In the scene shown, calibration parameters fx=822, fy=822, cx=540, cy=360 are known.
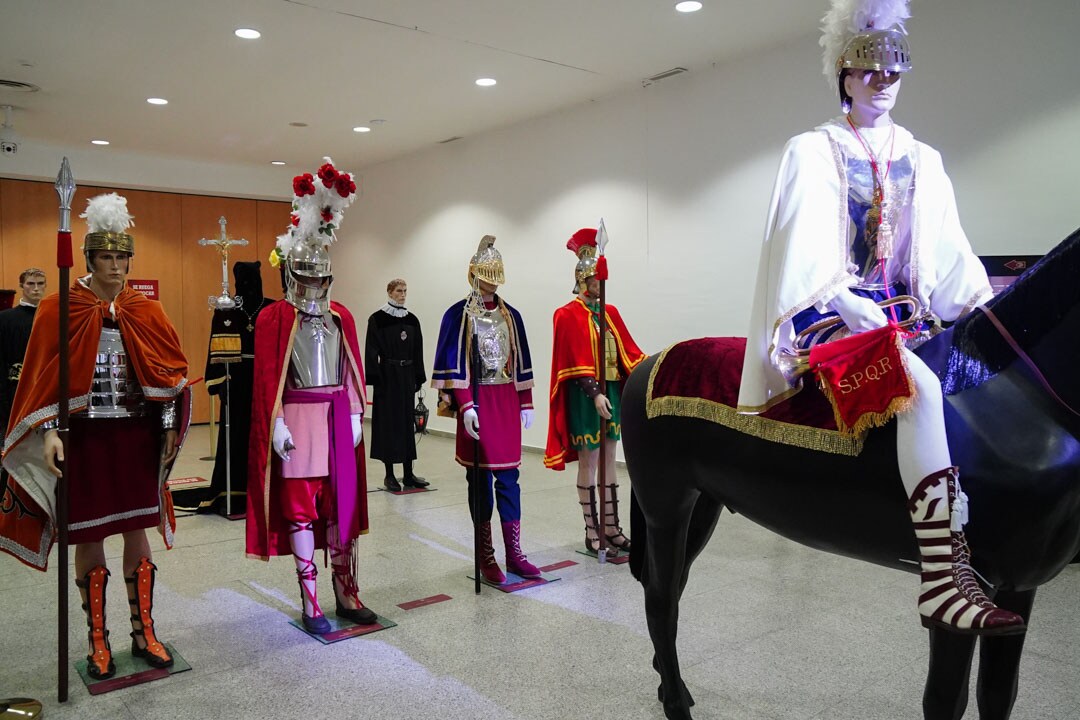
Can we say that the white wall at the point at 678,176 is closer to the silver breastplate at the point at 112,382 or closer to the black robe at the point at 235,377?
the black robe at the point at 235,377

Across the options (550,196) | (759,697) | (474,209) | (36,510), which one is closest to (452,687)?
(759,697)

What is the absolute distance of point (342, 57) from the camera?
661 cm

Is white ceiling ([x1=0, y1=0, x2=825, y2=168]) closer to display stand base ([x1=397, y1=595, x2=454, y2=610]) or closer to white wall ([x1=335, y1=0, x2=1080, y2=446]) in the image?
white wall ([x1=335, y1=0, x2=1080, y2=446])

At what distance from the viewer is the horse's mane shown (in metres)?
1.75

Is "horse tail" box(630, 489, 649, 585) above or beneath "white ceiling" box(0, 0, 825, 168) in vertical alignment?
beneath

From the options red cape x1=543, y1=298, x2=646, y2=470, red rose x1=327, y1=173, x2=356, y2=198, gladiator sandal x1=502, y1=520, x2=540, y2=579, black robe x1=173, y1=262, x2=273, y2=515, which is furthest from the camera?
black robe x1=173, y1=262, x2=273, y2=515

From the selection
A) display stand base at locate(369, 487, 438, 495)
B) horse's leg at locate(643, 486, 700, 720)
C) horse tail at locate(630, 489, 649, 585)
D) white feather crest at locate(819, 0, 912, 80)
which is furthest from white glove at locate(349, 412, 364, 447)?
display stand base at locate(369, 487, 438, 495)

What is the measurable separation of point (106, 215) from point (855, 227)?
269 centimetres

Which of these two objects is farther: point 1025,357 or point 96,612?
point 96,612

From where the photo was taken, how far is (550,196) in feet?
27.5

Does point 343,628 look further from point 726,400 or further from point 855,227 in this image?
point 855,227

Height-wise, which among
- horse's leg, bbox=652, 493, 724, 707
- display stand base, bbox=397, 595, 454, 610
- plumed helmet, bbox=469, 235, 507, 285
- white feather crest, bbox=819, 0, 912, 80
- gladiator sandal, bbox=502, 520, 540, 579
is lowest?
display stand base, bbox=397, 595, 454, 610

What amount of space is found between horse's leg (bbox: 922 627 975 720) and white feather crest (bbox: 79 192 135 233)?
3.00 meters

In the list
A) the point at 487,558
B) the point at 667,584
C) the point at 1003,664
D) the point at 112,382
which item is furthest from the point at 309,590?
the point at 1003,664
